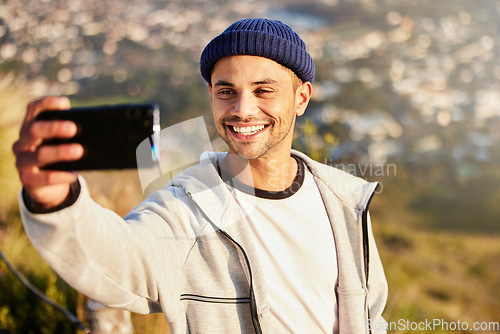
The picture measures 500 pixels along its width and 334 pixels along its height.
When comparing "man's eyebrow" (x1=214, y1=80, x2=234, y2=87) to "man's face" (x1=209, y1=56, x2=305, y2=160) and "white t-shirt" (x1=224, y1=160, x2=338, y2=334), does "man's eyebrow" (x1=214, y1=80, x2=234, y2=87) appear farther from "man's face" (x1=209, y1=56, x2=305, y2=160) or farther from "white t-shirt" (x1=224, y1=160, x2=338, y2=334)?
"white t-shirt" (x1=224, y1=160, x2=338, y2=334)

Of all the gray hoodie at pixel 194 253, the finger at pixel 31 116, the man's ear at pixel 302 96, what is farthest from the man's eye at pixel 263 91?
the finger at pixel 31 116

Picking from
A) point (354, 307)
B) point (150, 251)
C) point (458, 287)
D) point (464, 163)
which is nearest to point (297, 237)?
point (354, 307)

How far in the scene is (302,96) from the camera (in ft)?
6.55

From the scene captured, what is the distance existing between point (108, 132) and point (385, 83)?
28329mm

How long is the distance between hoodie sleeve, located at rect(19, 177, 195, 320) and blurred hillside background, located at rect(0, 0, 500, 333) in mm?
5168

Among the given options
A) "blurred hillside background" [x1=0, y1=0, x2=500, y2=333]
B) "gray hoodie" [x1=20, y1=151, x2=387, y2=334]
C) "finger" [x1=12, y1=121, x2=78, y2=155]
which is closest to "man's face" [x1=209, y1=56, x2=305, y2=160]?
"gray hoodie" [x1=20, y1=151, x2=387, y2=334]

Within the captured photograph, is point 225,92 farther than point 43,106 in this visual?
Yes

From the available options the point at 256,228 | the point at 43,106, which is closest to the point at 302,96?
the point at 256,228

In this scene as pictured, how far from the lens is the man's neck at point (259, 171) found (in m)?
1.79

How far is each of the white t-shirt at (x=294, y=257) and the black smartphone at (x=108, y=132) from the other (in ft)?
2.97

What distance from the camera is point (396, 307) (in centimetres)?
358

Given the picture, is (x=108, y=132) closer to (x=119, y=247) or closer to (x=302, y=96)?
(x=119, y=247)

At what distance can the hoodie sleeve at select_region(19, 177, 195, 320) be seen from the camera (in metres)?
0.87

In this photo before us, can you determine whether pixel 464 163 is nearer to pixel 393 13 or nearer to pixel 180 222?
pixel 393 13
